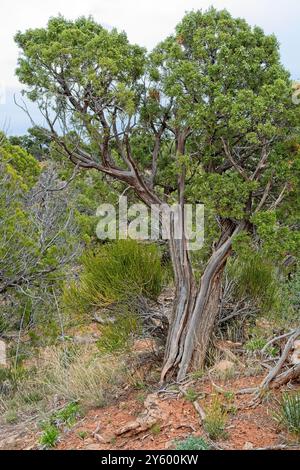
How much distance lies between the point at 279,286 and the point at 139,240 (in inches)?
94.1

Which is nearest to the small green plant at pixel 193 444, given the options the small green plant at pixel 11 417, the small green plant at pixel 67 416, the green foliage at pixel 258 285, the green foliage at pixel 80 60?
the small green plant at pixel 67 416

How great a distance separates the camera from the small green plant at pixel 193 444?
4.85m

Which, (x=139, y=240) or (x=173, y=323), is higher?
(x=139, y=240)

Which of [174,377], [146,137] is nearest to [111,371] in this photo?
[174,377]

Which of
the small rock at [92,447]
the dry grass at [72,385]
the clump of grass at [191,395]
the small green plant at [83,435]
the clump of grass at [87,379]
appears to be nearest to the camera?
the small rock at [92,447]

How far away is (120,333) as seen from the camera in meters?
6.96

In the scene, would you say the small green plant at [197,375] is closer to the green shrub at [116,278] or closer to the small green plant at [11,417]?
the green shrub at [116,278]

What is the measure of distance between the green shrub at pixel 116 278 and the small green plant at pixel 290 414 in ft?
8.41

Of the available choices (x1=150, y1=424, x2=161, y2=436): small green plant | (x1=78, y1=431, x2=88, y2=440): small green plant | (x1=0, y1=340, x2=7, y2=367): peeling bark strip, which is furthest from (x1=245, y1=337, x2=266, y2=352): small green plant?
(x1=0, y1=340, x2=7, y2=367): peeling bark strip

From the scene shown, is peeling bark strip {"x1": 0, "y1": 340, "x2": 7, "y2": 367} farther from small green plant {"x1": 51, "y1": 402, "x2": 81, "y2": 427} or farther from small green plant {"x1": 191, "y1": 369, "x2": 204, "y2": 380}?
small green plant {"x1": 191, "y1": 369, "x2": 204, "y2": 380}

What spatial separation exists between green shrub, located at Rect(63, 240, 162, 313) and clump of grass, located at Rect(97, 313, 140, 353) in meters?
0.23

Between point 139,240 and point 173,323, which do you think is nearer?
point 173,323

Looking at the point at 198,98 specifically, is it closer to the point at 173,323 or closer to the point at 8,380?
the point at 173,323
